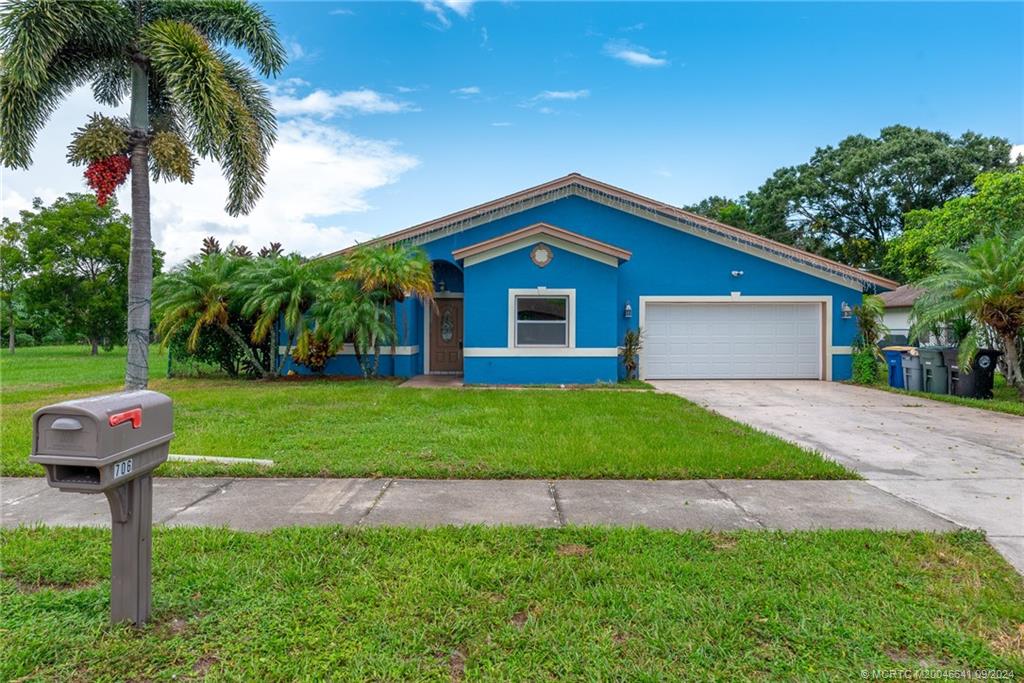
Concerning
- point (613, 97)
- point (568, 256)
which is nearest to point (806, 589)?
point (568, 256)

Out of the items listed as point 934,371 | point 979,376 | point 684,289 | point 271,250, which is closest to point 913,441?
point 979,376

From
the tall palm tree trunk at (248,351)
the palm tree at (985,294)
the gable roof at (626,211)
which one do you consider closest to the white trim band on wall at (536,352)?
the gable roof at (626,211)

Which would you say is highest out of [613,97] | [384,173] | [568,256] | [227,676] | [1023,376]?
[613,97]

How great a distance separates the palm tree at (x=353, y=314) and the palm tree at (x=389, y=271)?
22 centimetres

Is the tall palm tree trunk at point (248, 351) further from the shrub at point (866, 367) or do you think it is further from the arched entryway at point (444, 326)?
the shrub at point (866, 367)

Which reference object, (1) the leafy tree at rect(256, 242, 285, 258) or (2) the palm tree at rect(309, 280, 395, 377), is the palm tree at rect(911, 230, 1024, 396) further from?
(1) the leafy tree at rect(256, 242, 285, 258)

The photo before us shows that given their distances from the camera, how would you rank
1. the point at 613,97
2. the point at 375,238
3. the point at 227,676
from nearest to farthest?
the point at 227,676 → the point at 375,238 → the point at 613,97

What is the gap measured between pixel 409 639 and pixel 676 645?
4.26 ft

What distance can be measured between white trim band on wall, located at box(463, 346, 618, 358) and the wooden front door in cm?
280

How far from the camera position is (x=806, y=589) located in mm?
3008

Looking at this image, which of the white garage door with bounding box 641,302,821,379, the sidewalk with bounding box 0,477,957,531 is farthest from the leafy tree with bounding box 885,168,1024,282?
the sidewalk with bounding box 0,477,957,531

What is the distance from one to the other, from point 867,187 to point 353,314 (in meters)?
35.2

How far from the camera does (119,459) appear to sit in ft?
7.25

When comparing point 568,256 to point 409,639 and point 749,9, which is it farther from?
point 409,639
